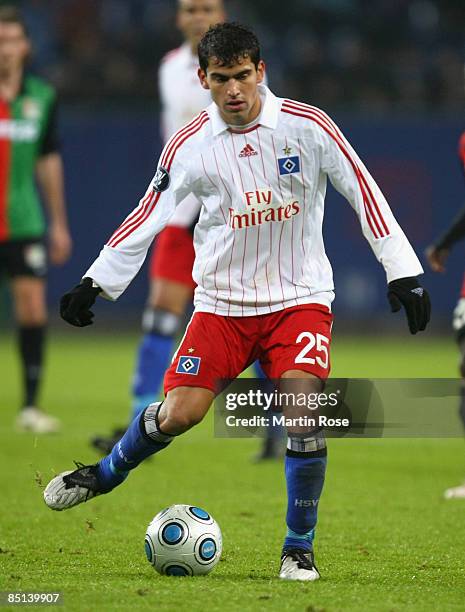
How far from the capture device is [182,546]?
14.8 feet

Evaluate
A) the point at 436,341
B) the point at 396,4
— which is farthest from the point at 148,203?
the point at 396,4

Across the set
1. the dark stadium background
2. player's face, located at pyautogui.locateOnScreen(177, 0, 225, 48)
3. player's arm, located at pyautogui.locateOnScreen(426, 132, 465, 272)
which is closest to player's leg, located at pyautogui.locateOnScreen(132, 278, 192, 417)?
player's face, located at pyautogui.locateOnScreen(177, 0, 225, 48)

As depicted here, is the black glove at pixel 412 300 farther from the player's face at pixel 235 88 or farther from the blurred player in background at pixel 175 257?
the blurred player in background at pixel 175 257

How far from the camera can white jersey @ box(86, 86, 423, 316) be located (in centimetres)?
467

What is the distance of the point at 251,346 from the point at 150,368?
2806 mm

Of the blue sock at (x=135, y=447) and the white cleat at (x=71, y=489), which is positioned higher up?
the blue sock at (x=135, y=447)

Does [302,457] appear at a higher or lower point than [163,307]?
higher

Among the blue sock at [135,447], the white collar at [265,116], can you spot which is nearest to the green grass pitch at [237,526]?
the blue sock at [135,447]

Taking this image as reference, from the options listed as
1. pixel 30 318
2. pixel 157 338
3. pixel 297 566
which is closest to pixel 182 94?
pixel 157 338

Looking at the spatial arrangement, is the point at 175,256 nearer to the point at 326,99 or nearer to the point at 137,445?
the point at 137,445

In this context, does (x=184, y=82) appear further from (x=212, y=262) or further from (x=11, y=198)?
(x=212, y=262)

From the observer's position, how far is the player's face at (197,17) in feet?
24.2

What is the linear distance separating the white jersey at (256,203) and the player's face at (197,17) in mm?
2703

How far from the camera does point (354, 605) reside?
13.0ft
